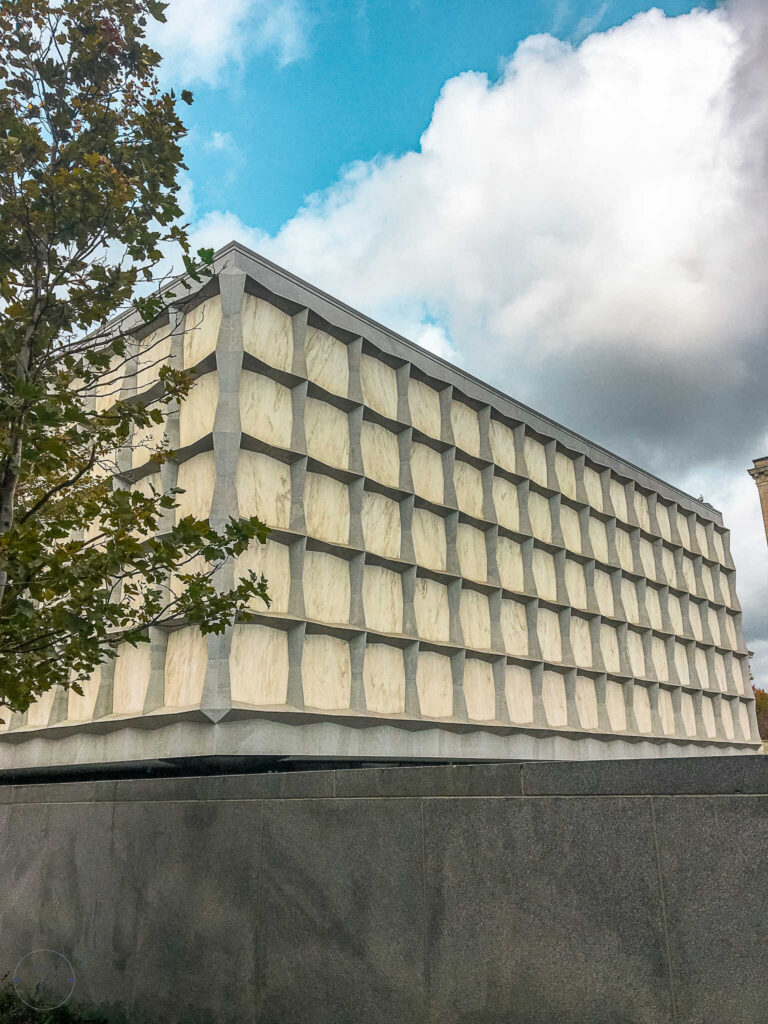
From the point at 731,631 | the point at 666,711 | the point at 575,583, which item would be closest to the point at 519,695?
the point at 575,583

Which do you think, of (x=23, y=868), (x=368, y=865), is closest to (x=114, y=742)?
(x=23, y=868)

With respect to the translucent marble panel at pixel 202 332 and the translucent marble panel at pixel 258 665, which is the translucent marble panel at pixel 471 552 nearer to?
the translucent marble panel at pixel 258 665

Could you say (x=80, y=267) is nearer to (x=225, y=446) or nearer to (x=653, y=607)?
(x=225, y=446)

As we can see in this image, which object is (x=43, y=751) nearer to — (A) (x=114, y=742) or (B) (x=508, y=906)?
(A) (x=114, y=742)

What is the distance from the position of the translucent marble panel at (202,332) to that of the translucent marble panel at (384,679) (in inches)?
376

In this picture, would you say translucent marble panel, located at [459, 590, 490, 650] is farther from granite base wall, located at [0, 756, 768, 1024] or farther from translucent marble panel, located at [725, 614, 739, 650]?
translucent marble panel, located at [725, 614, 739, 650]

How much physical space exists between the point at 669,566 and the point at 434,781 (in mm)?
38218

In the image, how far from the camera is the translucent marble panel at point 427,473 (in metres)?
29.1

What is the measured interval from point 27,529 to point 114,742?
14972 mm

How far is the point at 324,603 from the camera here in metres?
24.1

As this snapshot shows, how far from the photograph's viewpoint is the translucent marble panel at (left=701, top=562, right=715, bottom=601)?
48094 millimetres

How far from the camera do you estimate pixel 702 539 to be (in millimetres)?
49469

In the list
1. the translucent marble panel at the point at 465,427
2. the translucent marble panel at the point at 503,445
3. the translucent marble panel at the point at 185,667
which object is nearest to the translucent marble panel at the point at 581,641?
the translucent marble panel at the point at 503,445

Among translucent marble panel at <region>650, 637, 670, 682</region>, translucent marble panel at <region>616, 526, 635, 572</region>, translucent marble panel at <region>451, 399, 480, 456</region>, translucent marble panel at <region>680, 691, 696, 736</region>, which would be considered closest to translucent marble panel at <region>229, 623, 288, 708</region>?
translucent marble panel at <region>451, 399, 480, 456</region>
